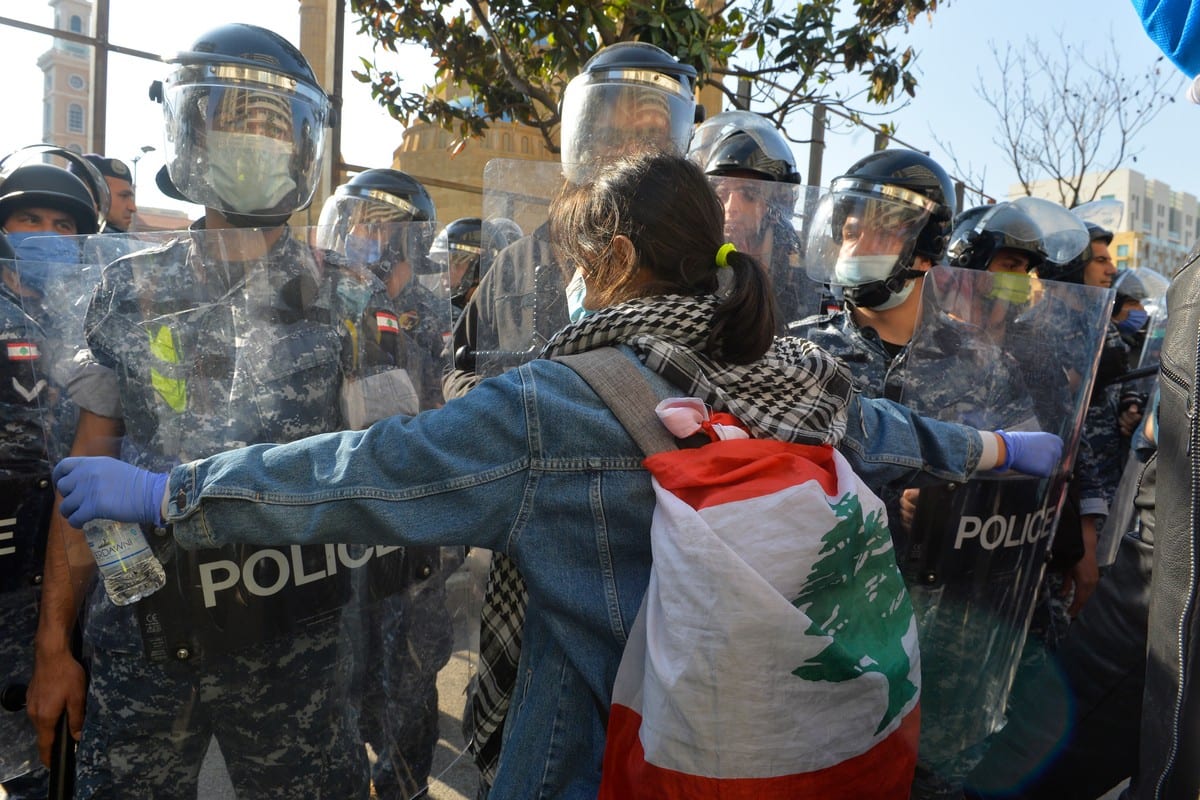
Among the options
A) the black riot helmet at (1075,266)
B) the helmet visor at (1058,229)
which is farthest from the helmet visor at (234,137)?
the helmet visor at (1058,229)

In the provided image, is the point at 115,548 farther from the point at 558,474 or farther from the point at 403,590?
the point at 558,474

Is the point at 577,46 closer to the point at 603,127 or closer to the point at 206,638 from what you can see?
the point at 603,127

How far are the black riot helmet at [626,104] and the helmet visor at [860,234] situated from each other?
556mm

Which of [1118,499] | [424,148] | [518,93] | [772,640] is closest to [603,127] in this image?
[772,640]

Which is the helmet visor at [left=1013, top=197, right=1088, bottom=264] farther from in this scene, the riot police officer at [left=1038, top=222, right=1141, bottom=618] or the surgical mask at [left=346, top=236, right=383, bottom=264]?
the surgical mask at [left=346, top=236, right=383, bottom=264]

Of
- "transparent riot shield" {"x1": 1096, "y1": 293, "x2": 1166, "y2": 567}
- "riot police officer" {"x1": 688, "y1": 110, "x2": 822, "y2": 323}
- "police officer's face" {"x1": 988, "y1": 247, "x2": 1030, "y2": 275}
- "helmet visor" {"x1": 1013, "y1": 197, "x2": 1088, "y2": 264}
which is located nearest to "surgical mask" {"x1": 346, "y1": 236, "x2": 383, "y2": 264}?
"riot police officer" {"x1": 688, "y1": 110, "x2": 822, "y2": 323}

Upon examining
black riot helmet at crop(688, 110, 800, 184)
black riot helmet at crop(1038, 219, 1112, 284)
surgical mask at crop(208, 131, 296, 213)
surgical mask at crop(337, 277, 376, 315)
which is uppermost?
black riot helmet at crop(688, 110, 800, 184)

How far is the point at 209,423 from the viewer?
1791 millimetres

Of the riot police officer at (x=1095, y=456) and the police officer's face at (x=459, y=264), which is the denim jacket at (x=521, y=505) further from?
the police officer's face at (x=459, y=264)

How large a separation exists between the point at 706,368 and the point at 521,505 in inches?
14.9

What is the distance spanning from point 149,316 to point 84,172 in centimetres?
324

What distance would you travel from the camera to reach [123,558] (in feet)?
5.00

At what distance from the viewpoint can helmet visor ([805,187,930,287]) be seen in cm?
268

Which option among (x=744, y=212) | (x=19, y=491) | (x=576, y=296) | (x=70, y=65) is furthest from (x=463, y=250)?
(x=70, y=65)
